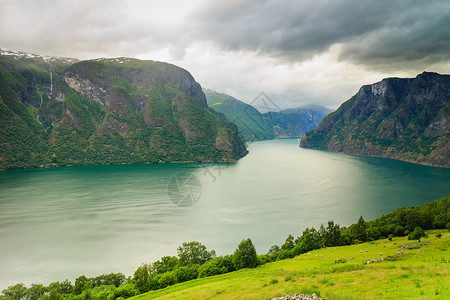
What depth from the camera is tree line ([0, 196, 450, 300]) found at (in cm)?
3294

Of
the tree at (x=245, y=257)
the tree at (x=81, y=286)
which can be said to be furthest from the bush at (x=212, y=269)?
the tree at (x=81, y=286)

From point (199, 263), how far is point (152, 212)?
117ft

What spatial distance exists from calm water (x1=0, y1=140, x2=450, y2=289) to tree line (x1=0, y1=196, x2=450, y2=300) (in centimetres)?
756

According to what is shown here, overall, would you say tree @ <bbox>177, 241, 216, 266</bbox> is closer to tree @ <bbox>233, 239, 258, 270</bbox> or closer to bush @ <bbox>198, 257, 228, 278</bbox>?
bush @ <bbox>198, 257, 228, 278</bbox>

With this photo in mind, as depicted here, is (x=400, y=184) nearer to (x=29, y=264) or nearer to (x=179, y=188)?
(x=179, y=188)

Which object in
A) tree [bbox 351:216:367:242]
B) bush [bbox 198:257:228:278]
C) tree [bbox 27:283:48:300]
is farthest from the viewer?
tree [bbox 351:216:367:242]

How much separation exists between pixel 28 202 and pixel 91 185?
2823 cm

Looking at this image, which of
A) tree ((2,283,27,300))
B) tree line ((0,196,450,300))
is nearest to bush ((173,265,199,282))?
tree line ((0,196,450,300))

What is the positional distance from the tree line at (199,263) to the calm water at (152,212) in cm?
756

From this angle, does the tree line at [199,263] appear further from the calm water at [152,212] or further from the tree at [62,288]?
the calm water at [152,212]

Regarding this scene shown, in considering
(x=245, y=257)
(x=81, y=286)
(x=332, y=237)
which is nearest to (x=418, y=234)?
(x=332, y=237)

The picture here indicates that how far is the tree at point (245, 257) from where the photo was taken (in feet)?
120

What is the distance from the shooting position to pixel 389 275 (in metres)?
15.8

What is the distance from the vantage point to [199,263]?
42344 mm
